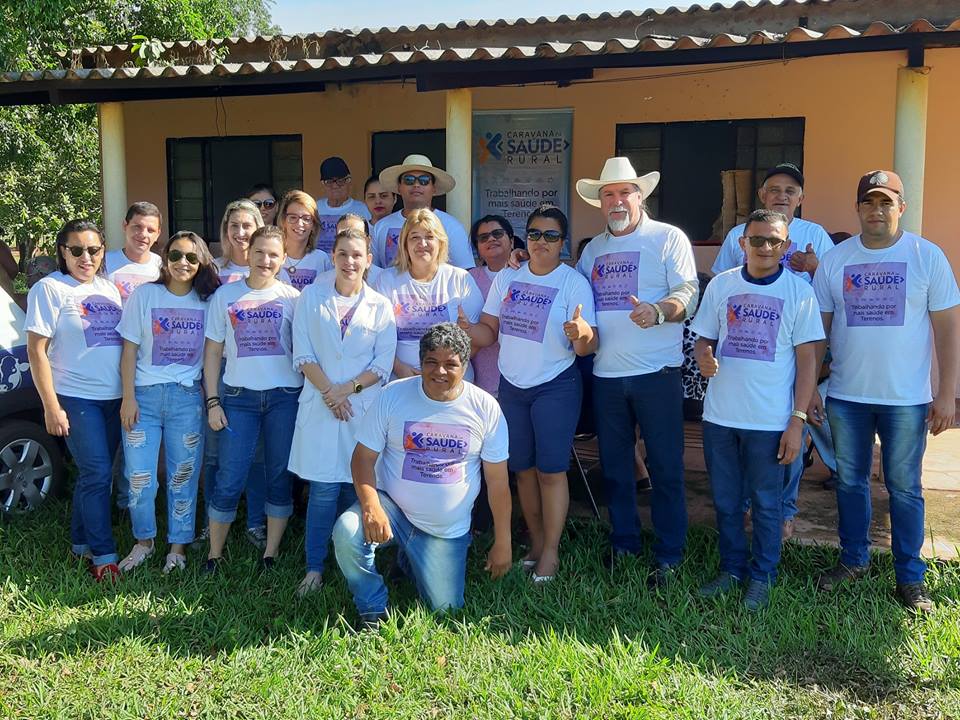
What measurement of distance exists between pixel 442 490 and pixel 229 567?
1.26 meters

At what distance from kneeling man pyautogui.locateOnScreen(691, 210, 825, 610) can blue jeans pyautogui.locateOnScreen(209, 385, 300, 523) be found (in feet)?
6.21

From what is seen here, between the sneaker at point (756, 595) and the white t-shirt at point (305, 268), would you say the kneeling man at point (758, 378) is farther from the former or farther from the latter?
the white t-shirt at point (305, 268)

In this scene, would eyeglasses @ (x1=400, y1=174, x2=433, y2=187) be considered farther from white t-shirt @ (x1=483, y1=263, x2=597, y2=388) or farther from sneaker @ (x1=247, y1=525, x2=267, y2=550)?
sneaker @ (x1=247, y1=525, x2=267, y2=550)

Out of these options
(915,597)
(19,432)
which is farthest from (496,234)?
(19,432)

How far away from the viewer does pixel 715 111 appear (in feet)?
27.7

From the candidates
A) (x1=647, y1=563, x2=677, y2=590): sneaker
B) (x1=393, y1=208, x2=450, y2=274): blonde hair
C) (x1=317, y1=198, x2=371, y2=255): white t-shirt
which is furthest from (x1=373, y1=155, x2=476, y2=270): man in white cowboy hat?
(x1=647, y1=563, x2=677, y2=590): sneaker

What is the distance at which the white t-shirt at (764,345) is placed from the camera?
3.74 metres

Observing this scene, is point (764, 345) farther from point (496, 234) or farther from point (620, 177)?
point (496, 234)

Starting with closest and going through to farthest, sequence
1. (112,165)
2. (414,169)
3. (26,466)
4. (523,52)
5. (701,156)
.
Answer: (26,466) → (414,169) → (523,52) → (112,165) → (701,156)

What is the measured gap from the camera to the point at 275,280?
4340mm

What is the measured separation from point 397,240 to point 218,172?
19.1 feet

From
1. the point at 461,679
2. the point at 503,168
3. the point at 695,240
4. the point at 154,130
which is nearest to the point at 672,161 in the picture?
the point at 695,240

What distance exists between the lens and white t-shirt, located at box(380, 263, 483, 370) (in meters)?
4.27

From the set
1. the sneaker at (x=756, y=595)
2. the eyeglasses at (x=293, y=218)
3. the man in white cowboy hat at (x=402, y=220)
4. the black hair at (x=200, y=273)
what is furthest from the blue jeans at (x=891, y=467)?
the black hair at (x=200, y=273)
